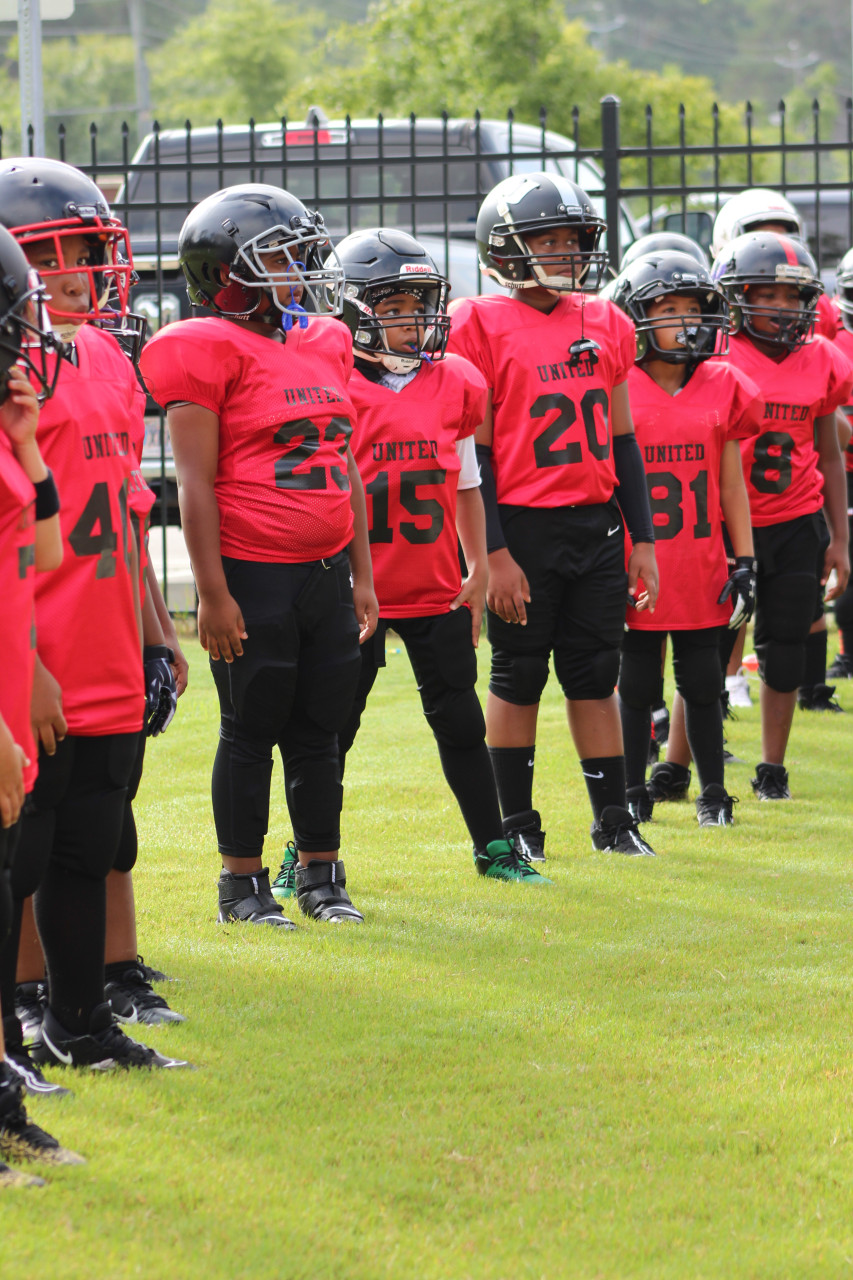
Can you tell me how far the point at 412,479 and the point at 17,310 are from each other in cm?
241

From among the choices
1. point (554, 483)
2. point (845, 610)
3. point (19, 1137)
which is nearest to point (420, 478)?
point (554, 483)

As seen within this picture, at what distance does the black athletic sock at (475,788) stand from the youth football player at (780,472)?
1652 mm

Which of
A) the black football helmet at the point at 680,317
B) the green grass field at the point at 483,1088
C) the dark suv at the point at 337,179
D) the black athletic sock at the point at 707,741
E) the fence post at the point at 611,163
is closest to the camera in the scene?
the green grass field at the point at 483,1088

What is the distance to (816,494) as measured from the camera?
660 cm

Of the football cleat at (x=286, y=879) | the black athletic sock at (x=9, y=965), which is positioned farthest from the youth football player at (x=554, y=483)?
the black athletic sock at (x=9, y=965)

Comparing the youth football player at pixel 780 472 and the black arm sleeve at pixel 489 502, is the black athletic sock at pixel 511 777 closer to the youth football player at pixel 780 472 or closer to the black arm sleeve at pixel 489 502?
the black arm sleeve at pixel 489 502

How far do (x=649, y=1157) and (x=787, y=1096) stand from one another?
0.44 metres

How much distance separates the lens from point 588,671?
5508 millimetres

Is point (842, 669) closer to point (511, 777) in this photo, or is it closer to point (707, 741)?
point (707, 741)

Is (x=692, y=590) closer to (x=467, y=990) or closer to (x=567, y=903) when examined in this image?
(x=567, y=903)

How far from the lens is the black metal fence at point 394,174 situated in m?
9.60

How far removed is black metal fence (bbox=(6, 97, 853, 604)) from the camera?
9602 millimetres

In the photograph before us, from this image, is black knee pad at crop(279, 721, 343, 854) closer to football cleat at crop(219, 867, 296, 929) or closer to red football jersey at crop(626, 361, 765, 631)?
football cleat at crop(219, 867, 296, 929)

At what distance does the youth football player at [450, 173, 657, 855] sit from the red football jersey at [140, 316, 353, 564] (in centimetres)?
101
